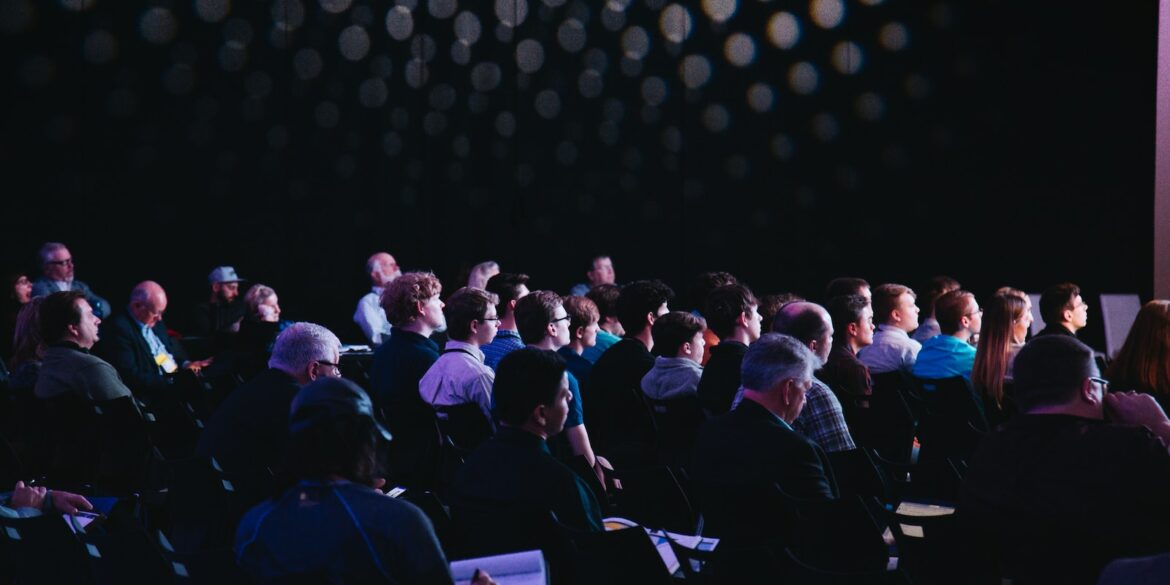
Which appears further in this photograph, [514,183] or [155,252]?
[514,183]

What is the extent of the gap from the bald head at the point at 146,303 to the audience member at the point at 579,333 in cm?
314

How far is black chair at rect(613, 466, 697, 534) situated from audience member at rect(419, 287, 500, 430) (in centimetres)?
127

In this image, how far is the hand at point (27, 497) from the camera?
389 centimetres

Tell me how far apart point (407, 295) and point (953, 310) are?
2762mm

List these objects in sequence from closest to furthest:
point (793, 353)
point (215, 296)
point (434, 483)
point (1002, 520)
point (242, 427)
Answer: point (1002, 520), point (793, 353), point (242, 427), point (434, 483), point (215, 296)

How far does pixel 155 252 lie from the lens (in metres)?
10.5

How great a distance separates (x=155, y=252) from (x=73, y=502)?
6753 millimetres

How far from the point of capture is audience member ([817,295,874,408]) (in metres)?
5.32

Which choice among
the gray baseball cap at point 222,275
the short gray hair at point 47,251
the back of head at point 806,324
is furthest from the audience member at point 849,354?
the short gray hair at point 47,251

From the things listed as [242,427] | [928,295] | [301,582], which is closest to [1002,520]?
[301,582]

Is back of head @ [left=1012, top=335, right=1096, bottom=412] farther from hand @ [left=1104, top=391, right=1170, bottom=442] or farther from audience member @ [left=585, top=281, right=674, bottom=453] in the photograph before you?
audience member @ [left=585, top=281, right=674, bottom=453]

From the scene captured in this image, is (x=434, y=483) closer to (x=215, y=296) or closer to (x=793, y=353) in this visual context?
(x=793, y=353)

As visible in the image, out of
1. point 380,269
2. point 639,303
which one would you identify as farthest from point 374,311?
point 639,303

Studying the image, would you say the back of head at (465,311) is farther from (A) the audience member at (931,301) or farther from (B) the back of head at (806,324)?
(A) the audience member at (931,301)
